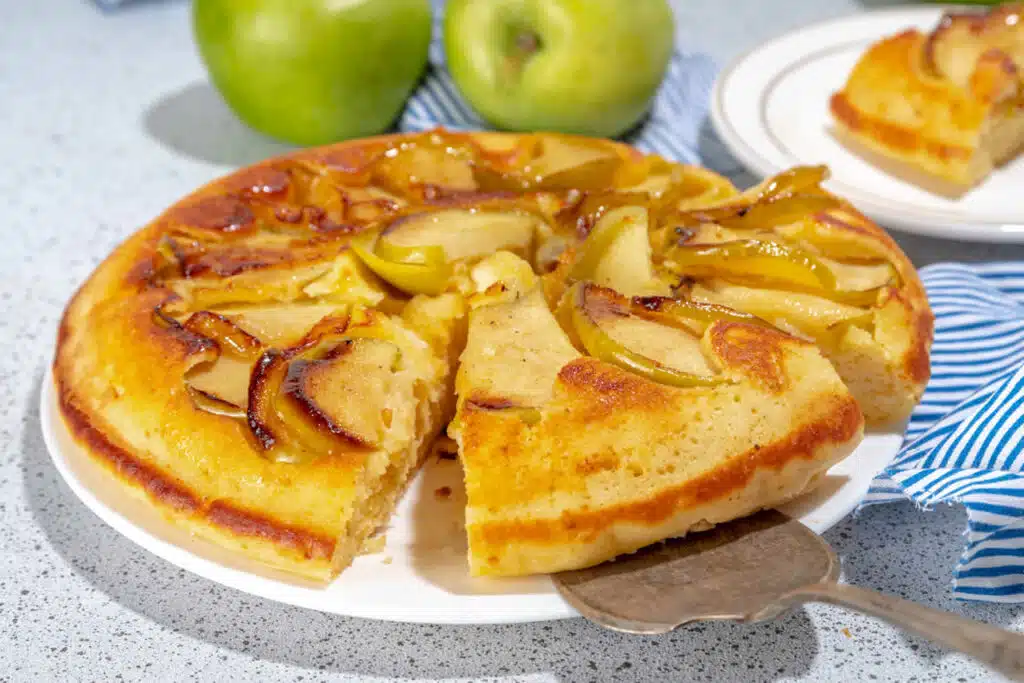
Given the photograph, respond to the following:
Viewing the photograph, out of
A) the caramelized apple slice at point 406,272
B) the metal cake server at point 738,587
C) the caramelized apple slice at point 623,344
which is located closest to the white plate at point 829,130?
the caramelized apple slice at point 623,344

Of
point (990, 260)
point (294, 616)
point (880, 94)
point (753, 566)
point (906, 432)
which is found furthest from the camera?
point (880, 94)

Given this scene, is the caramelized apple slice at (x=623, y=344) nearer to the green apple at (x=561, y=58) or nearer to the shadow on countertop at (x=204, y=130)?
the green apple at (x=561, y=58)

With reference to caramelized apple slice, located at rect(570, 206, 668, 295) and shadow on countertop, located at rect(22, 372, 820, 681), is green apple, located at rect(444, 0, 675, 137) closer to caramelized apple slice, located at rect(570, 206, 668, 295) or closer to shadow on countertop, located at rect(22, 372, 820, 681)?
caramelized apple slice, located at rect(570, 206, 668, 295)

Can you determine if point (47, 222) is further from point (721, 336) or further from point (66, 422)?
point (721, 336)

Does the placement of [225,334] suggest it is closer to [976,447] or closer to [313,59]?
[976,447]

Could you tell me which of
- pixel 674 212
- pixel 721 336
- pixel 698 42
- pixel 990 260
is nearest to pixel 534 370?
pixel 721 336

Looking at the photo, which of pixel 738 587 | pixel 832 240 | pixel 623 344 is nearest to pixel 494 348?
pixel 623 344
